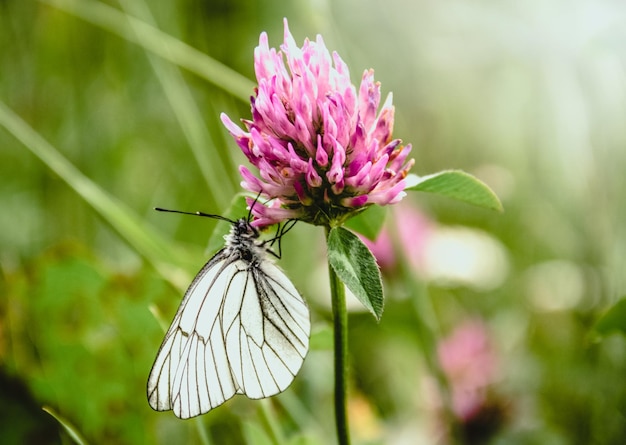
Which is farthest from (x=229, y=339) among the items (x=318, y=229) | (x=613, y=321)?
(x=318, y=229)

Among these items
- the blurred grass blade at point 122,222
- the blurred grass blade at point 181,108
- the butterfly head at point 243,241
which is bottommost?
the butterfly head at point 243,241

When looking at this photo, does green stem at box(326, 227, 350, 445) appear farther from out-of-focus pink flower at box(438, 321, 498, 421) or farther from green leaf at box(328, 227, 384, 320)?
out-of-focus pink flower at box(438, 321, 498, 421)

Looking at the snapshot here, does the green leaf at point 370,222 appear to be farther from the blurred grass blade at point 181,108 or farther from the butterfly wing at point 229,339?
the blurred grass blade at point 181,108

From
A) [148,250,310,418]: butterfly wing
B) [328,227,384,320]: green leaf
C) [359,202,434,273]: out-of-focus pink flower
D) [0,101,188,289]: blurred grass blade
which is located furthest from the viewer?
[359,202,434,273]: out-of-focus pink flower

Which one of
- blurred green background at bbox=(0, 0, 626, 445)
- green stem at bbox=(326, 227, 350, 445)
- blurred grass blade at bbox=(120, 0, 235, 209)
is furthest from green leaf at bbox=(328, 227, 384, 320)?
blurred grass blade at bbox=(120, 0, 235, 209)

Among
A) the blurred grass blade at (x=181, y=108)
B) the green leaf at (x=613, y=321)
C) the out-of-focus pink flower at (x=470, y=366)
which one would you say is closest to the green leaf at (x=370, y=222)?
the green leaf at (x=613, y=321)
